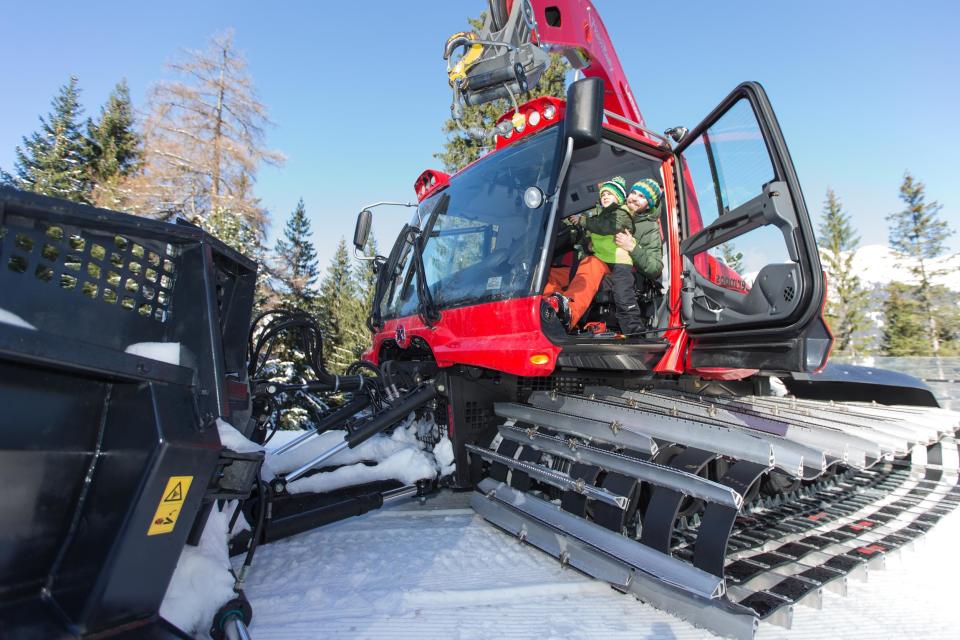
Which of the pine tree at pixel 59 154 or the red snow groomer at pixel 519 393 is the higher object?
the pine tree at pixel 59 154

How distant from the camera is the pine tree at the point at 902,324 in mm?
33406

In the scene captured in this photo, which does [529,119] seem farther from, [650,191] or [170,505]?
[170,505]

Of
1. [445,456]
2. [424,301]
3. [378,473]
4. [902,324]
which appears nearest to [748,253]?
[424,301]

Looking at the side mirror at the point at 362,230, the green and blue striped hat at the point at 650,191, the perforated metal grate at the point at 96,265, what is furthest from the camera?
the side mirror at the point at 362,230

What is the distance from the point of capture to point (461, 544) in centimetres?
299

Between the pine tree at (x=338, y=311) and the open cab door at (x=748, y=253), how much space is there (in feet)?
60.3

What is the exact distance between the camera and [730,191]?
305 centimetres

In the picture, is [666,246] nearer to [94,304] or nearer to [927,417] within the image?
[927,417]

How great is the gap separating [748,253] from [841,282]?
44.1 m

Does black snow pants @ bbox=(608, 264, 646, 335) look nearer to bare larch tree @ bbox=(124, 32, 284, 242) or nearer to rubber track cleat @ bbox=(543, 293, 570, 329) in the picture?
rubber track cleat @ bbox=(543, 293, 570, 329)

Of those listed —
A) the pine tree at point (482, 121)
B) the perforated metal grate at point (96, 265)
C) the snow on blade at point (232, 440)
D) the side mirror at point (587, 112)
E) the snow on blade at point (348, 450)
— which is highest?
the pine tree at point (482, 121)

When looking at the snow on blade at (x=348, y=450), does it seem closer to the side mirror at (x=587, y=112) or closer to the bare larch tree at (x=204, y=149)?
the side mirror at (x=587, y=112)

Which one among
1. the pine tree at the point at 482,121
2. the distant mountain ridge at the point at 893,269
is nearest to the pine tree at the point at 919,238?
the distant mountain ridge at the point at 893,269

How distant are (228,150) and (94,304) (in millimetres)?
17374
